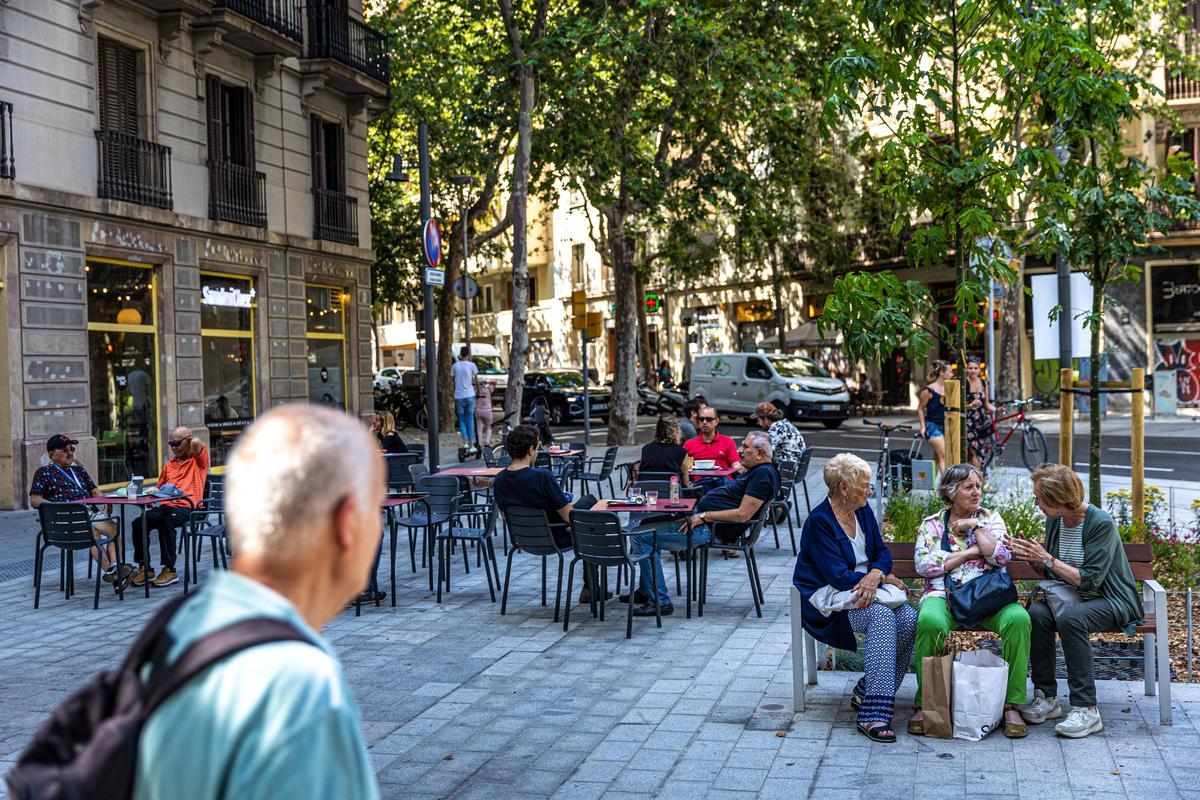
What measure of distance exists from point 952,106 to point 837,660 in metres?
4.17

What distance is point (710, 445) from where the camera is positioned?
1268 centimetres

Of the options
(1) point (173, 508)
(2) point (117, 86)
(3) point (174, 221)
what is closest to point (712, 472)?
(1) point (173, 508)

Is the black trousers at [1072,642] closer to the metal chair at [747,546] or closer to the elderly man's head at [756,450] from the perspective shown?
the metal chair at [747,546]

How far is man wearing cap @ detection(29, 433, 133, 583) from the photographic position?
10.5 metres

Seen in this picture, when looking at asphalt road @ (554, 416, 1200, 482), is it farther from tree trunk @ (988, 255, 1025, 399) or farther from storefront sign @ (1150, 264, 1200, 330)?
storefront sign @ (1150, 264, 1200, 330)

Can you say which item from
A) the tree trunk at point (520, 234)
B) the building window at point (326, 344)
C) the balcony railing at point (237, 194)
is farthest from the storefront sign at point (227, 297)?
the tree trunk at point (520, 234)

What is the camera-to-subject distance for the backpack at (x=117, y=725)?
165cm

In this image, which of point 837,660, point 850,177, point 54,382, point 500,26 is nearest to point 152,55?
point 54,382

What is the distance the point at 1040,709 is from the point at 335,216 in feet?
66.0

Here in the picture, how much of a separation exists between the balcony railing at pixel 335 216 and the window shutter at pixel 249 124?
Result: 2.25 meters

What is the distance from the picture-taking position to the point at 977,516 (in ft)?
21.4

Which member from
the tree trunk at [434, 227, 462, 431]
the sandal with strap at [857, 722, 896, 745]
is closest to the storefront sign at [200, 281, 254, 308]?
the tree trunk at [434, 227, 462, 431]

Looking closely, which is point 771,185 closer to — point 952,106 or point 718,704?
point 952,106

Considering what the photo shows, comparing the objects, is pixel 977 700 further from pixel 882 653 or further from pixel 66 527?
pixel 66 527
